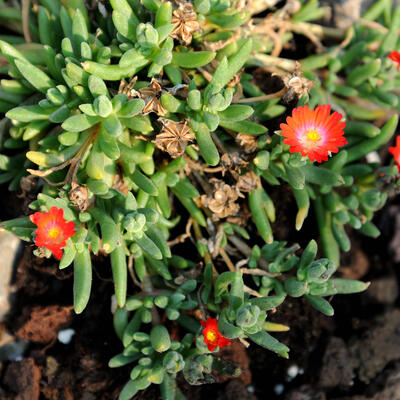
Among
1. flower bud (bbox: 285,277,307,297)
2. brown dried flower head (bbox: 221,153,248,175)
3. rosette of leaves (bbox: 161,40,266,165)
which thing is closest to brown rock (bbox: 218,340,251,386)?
flower bud (bbox: 285,277,307,297)

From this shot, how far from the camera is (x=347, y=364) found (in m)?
2.67

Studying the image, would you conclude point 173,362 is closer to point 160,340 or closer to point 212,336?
point 160,340

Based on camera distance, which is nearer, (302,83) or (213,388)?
(302,83)

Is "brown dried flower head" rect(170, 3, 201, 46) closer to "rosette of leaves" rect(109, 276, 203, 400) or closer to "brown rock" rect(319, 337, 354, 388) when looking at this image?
"rosette of leaves" rect(109, 276, 203, 400)

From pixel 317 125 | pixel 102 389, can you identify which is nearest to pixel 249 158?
pixel 317 125

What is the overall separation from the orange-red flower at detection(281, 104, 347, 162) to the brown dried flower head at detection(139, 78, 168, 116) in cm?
58

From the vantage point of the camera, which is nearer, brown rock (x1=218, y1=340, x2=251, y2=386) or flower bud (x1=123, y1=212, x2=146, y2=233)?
flower bud (x1=123, y1=212, x2=146, y2=233)

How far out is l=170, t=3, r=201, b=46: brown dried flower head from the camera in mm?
2193

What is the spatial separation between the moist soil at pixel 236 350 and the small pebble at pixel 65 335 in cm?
3

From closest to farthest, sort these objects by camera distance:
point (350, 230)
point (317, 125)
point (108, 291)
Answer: point (317, 125)
point (108, 291)
point (350, 230)

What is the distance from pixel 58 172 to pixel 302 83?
4.21 ft

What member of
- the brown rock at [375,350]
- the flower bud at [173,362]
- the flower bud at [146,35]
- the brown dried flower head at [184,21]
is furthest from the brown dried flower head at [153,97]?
the brown rock at [375,350]

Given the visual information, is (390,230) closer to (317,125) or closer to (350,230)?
(350,230)

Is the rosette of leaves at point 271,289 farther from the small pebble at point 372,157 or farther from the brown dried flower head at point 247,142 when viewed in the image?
the small pebble at point 372,157
